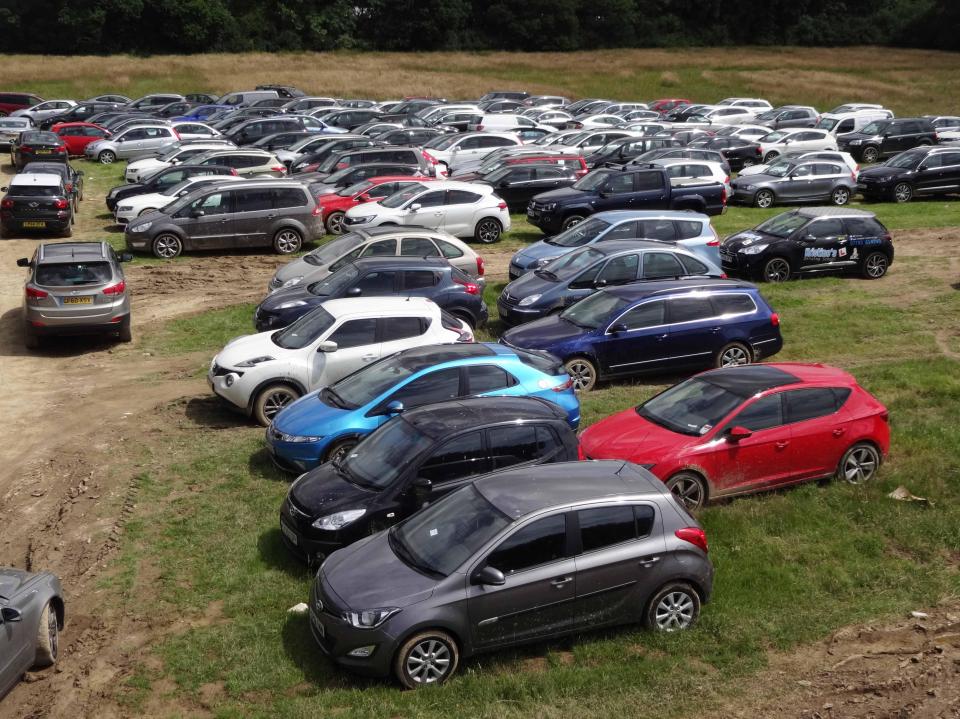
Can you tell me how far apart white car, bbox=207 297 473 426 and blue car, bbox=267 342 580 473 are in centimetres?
134

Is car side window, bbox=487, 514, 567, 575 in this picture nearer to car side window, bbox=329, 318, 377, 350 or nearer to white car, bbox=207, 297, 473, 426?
white car, bbox=207, 297, 473, 426

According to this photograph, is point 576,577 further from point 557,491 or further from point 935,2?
point 935,2

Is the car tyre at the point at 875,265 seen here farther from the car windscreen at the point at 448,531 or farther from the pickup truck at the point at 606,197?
the car windscreen at the point at 448,531

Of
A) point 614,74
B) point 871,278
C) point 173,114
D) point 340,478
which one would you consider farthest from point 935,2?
point 340,478

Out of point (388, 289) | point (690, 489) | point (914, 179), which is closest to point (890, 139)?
point (914, 179)

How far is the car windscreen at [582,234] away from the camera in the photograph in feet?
69.0

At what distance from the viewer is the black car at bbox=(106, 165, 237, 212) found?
27.7m

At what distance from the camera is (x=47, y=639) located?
9023 millimetres

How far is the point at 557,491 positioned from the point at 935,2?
91.8m

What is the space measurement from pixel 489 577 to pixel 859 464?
5801mm

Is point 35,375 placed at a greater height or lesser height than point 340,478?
lesser

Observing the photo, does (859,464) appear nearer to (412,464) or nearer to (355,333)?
(412,464)

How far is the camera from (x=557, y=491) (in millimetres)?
9133

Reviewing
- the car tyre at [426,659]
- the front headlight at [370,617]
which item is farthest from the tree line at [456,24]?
the car tyre at [426,659]
